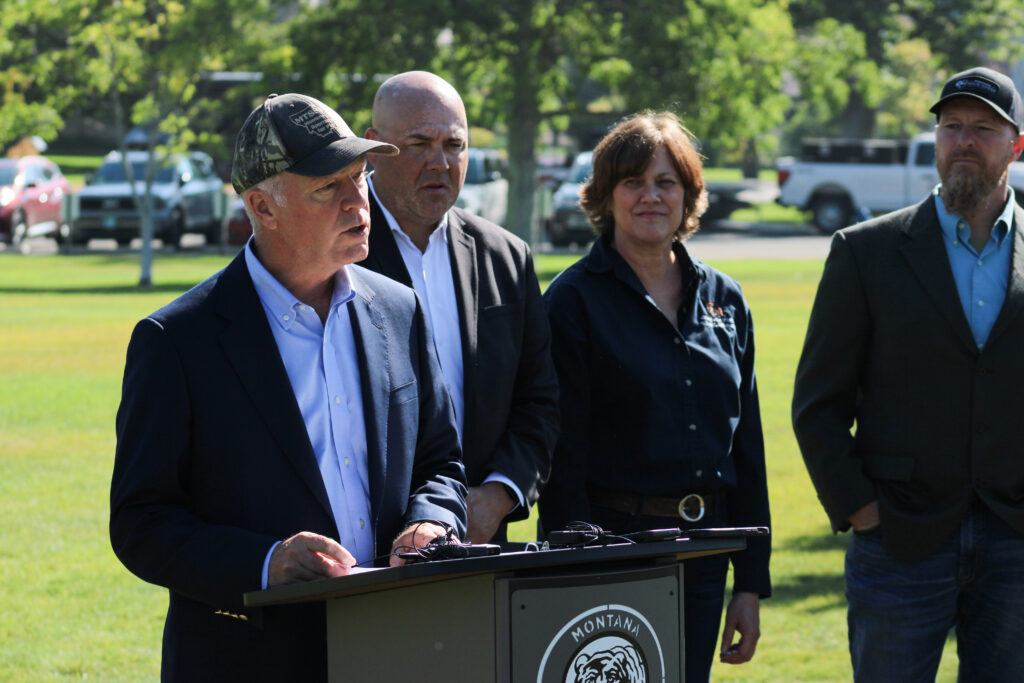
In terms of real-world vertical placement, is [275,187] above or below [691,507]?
above

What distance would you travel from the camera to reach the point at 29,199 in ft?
117

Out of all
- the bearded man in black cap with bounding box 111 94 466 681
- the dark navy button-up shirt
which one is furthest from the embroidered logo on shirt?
the bearded man in black cap with bounding box 111 94 466 681

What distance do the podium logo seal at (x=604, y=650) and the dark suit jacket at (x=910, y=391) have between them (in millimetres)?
1662

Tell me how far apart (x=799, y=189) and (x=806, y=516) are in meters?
33.5

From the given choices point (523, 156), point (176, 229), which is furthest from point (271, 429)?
point (176, 229)

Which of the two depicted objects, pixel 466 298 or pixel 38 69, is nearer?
pixel 466 298

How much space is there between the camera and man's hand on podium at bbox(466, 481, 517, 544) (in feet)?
12.3

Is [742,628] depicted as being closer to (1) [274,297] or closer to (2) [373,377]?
(2) [373,377]

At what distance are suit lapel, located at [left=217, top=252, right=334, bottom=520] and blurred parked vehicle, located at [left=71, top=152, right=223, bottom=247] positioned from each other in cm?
3250

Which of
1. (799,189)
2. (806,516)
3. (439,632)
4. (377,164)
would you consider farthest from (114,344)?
(799,189)

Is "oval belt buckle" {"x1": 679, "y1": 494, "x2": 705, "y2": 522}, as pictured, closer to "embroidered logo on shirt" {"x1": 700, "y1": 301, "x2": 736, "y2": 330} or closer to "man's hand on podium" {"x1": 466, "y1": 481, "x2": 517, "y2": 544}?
"embroidered logo on shirt" {"x1": 700, "y1": 301, "x2": 736, "y2": 330}

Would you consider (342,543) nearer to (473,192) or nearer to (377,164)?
(377,164)

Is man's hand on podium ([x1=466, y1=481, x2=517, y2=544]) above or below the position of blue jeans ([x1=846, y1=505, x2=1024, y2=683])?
above

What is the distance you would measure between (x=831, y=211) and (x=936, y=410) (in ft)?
Answer: 128
